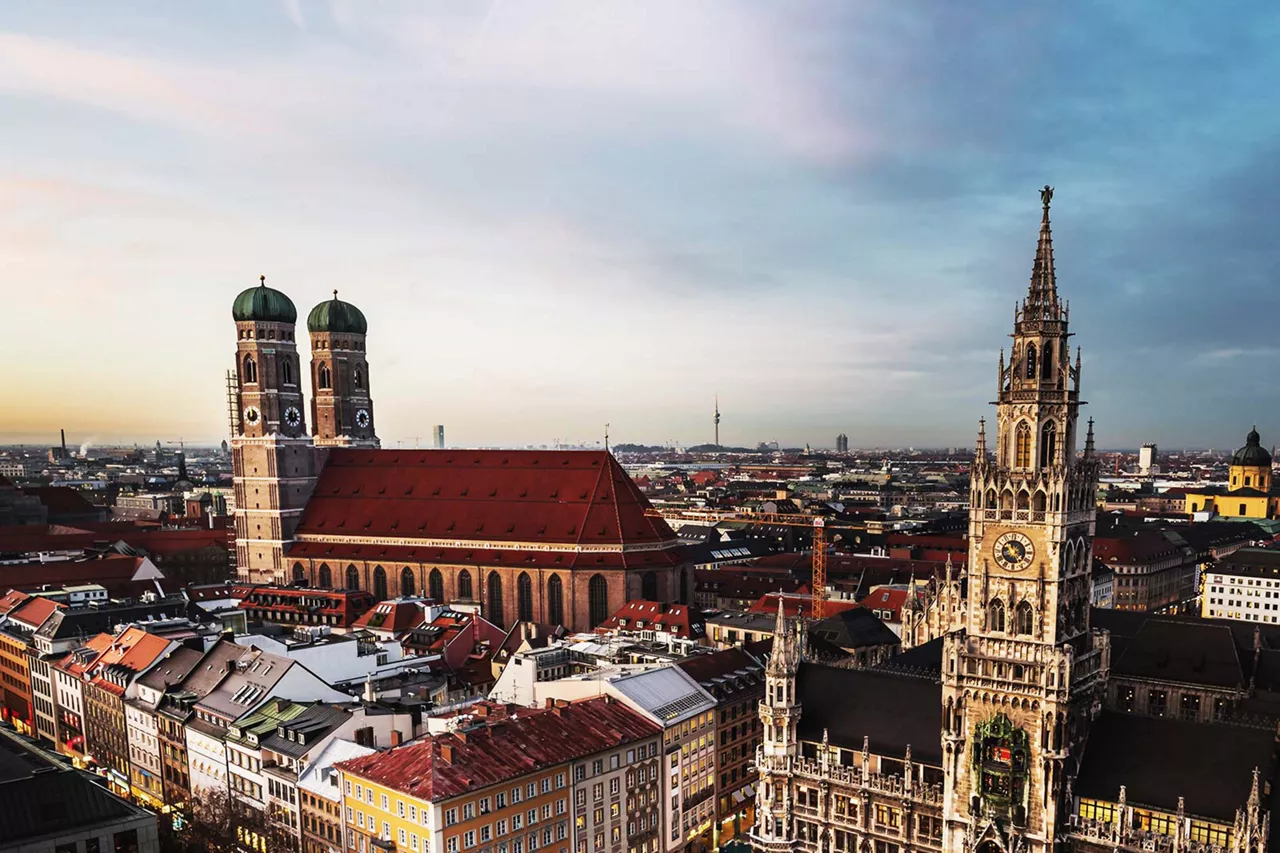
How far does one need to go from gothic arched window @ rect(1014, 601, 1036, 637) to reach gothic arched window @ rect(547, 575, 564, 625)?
84.5 m

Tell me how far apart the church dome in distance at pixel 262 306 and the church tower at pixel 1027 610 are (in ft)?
411

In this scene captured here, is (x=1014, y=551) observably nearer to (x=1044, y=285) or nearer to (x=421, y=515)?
(x=1044, y=285)

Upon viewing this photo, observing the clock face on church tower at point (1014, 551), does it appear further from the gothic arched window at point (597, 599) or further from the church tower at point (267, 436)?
the church tower at point (267, 436)

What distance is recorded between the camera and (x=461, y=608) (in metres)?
121

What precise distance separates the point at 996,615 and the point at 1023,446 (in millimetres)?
10664

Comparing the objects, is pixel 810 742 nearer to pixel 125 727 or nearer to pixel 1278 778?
pixel 1278 778

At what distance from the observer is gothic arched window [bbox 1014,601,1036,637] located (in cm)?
5550

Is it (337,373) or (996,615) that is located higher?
(337,373)

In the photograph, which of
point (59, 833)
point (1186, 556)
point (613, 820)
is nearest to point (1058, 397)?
point (613, 820)

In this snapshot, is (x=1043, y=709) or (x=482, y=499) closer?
(x=1043, y=709)

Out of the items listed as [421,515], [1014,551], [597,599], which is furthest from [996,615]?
A: [421,515]

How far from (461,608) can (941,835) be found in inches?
2953

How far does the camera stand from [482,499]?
475ft

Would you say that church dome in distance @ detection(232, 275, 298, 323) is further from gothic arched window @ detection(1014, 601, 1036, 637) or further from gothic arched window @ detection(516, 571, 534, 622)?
gothic arched window @ detection(1014, 601, 1036, 637)
